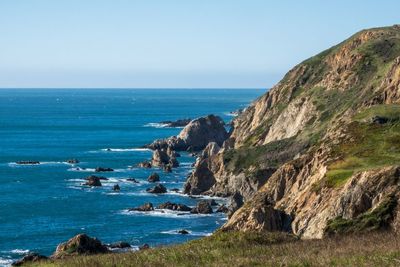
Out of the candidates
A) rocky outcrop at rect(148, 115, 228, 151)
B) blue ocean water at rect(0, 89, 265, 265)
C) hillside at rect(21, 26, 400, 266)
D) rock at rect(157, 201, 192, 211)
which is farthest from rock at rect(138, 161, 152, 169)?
rock at rect(157, 201, 192, 211)

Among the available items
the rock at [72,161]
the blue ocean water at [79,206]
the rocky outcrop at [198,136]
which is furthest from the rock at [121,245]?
the rocky outcrop at [198,136]

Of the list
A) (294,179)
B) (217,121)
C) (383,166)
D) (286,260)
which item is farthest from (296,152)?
(286,260)

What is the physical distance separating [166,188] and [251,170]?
15.2 m

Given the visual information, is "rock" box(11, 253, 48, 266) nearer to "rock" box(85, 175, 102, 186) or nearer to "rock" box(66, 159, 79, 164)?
"rock" box(85, 175, 102, 186)

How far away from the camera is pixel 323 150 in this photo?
2862 inches

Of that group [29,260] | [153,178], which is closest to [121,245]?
[29,260]

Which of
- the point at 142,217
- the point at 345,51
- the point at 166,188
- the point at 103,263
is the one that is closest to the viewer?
the point at 103,263

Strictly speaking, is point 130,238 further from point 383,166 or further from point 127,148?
point 127,148

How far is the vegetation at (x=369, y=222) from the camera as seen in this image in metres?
46.8

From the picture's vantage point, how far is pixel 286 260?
2539 centimetres

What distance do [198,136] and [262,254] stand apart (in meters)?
145

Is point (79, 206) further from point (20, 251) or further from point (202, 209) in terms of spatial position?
point (20, 251)

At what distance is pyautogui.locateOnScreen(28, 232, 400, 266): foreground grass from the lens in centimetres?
2495

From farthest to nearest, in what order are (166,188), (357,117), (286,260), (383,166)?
(166,188) → (357,117) → (383,166) → (286,260)
